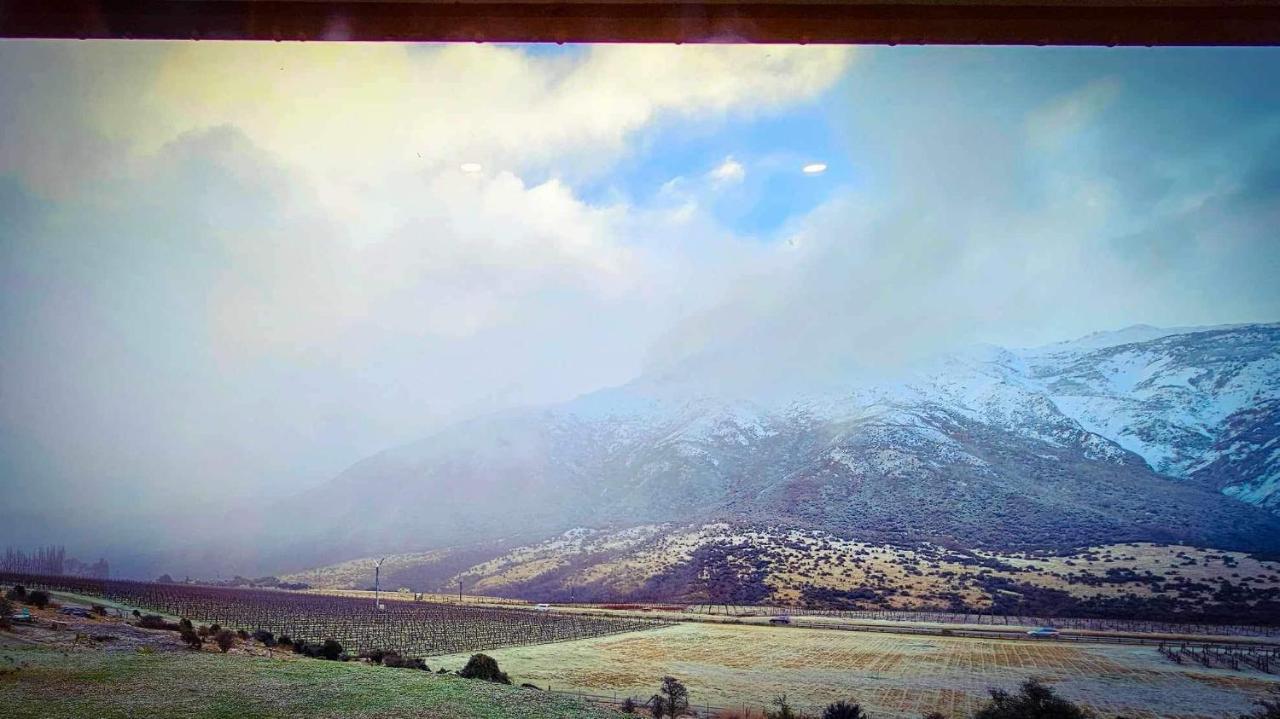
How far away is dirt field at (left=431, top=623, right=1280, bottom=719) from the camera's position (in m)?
13.6

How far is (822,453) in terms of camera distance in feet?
119

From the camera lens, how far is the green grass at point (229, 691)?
6223mm

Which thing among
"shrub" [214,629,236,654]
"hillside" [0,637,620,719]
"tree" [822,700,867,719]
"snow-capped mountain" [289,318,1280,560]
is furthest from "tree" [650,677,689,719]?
"snow-capped mountain" [289,318,1280,560]

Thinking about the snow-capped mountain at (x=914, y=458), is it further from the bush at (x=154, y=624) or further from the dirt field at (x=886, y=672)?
the bush at (x=154, y=624)

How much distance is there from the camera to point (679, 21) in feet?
13.2

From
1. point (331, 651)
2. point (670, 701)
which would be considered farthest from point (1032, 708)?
point (331, 651)

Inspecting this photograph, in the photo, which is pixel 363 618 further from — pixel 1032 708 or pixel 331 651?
pixel 1032 708

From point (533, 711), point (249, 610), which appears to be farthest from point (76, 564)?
point (533, 711)

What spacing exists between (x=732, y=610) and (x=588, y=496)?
12109 mm

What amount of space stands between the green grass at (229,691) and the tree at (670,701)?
3.71 m

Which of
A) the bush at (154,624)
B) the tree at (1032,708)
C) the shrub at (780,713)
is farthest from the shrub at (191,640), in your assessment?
the tree at (1032,708)

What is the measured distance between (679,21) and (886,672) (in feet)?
54.0

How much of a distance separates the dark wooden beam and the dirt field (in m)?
12.3

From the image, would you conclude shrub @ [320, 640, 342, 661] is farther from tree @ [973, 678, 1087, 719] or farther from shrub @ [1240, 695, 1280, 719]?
shrub @ [1240, 695, 1280, 719]
